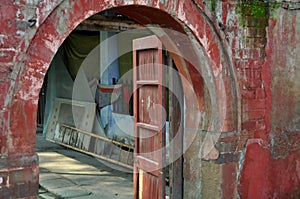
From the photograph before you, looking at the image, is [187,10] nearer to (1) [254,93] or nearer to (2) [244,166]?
(1) [254,93]

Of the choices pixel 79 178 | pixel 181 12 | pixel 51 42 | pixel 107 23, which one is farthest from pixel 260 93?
pixel 79 178

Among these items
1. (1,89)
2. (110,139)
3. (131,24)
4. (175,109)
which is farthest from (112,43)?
(1,89)

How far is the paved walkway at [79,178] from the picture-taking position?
6137 millimetres

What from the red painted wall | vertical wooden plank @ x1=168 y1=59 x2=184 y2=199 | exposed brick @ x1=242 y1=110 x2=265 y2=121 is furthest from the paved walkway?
exposed brick @ x1=242 y1=110 x2=265 y2=121

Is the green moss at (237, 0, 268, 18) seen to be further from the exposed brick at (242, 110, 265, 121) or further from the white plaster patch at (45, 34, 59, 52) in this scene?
the white plaster patch at (45, 34, 59, 52)

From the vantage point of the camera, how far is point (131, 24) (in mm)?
6180

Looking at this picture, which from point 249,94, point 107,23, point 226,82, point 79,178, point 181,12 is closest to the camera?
point 181,12

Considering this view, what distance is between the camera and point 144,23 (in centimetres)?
381

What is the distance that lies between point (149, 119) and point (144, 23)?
1.21 metres

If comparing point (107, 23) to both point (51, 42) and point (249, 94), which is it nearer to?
point (249, 94)

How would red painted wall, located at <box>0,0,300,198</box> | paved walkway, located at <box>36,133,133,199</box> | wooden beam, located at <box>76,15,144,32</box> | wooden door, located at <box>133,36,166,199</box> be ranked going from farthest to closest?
paved walkway, located at <box>36,133,133,199</box>, wooden beam, located at <box>76,15,144,32</box>, wooden door, located at <box>133,36,166,199</box>, red painted wall, located at <box>0,0,300,198</box>

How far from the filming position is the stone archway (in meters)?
2.68

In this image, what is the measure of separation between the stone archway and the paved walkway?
2539 mm

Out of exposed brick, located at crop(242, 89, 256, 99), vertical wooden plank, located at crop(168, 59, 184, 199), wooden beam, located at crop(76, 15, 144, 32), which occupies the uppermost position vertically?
wooden beam, located at crop(76, 15, 144, 32)
